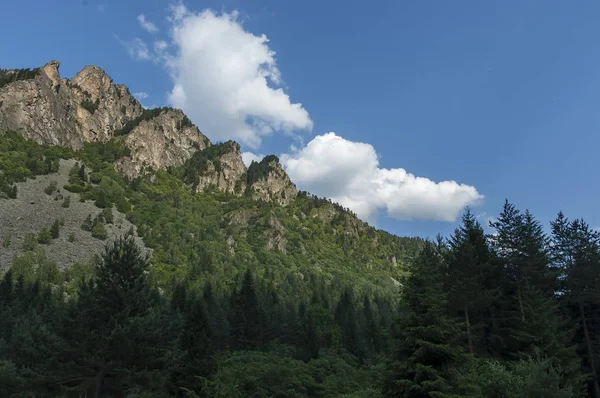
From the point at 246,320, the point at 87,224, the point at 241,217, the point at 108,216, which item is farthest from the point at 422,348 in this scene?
the point at 241,217

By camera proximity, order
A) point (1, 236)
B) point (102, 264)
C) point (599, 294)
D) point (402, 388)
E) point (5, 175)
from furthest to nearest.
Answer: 1. point (5, 175)
2. point (1, 236)
3. point (599, 294)
4. point (102, 264)
5. point (402, 388)

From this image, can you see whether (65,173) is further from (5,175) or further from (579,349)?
(579,349)

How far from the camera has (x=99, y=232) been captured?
359 feet

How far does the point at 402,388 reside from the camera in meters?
15.3

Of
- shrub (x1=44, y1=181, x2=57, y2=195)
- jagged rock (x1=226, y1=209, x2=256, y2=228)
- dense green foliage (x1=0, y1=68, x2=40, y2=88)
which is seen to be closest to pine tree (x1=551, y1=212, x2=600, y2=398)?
shrub (x1=44, y1=181, x2=57, y2=195)

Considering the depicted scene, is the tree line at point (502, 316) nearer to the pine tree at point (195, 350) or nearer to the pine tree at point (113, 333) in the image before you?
the pine tree at point (113, 333)

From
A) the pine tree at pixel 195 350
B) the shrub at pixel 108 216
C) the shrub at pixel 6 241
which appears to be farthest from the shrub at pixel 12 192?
the pine tree at pixel 195 350

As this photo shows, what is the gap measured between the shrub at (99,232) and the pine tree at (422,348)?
10990 cm

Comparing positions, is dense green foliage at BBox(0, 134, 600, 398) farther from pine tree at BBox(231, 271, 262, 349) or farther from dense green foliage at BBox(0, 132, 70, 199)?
dense green foliage at BBox(0, 132, 70, 199)

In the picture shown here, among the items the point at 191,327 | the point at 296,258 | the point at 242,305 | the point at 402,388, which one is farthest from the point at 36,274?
the point at 296,258

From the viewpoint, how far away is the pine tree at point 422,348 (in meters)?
14.9

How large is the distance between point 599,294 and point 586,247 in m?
4.93

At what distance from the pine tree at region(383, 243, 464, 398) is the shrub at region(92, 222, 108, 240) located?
10990 centimetres

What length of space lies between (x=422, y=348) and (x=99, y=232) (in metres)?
112
